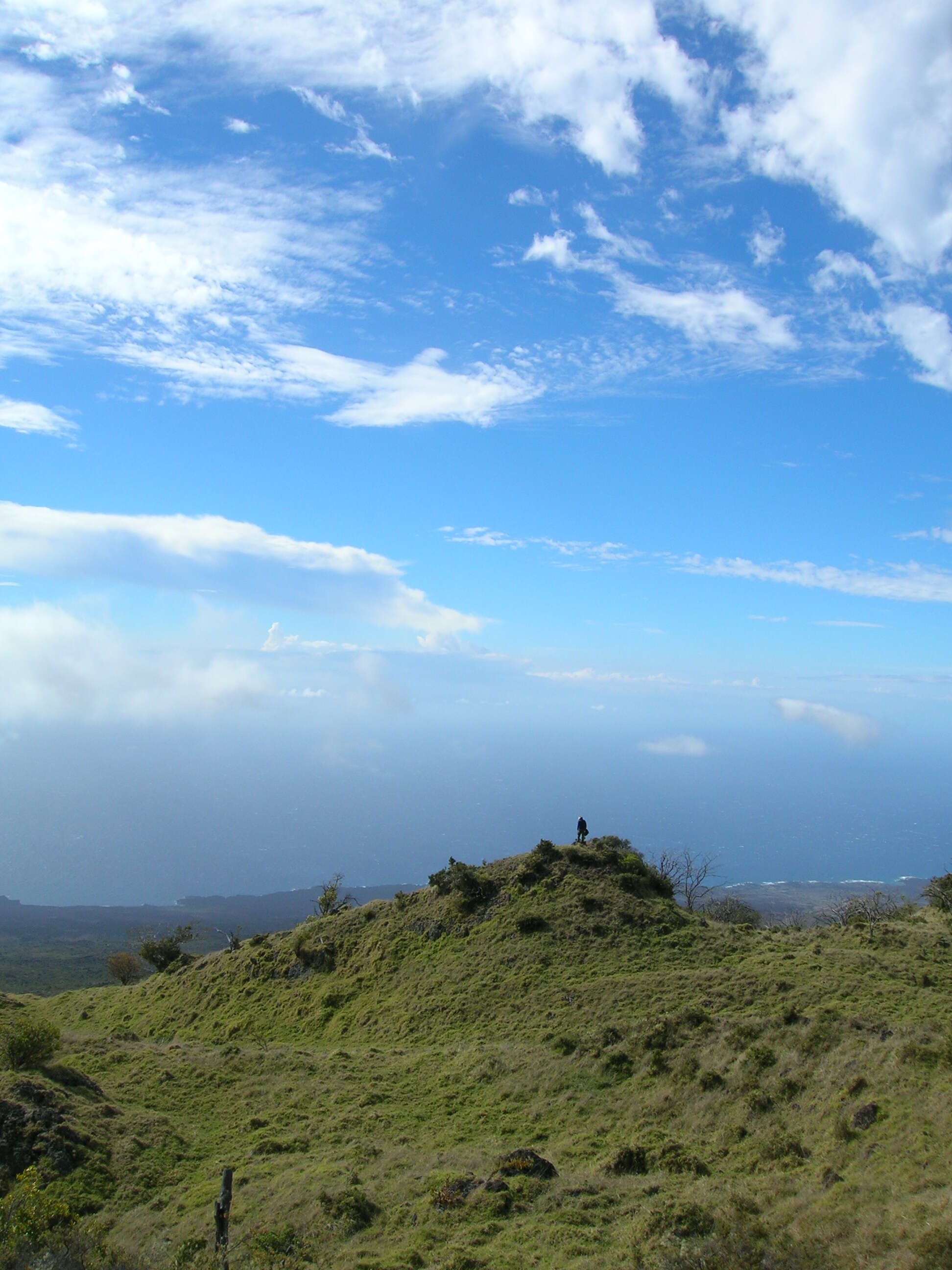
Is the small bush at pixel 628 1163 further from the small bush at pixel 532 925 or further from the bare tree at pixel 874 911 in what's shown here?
the bare tree at pixel 874 911

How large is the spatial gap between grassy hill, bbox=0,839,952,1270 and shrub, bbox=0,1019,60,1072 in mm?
1753

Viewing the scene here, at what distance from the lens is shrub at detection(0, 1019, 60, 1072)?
24.5 meters

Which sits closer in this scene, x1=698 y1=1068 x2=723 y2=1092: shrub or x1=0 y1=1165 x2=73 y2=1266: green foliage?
x1=0 y1=1165 x2=73 y2=1266: green foliage

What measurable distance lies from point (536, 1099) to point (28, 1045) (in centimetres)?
1828

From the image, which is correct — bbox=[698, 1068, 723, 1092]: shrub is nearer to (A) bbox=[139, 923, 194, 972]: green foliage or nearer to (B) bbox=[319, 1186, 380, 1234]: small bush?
(B) bbox=[319, 1186, 380, 1234]: small bush

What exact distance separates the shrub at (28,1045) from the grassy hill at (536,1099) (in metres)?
1.75

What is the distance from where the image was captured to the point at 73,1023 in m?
42.4

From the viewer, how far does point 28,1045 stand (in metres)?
24.7

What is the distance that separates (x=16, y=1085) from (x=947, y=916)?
145 ft

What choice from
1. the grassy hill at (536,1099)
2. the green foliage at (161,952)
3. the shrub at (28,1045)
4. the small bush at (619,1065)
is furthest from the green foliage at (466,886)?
the green foliage at (161,952)

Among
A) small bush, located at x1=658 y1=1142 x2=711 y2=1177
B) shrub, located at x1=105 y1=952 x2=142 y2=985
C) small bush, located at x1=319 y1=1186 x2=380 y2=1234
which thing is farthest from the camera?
shrub, located at x1=105 y1=952 x2=142 y2=985

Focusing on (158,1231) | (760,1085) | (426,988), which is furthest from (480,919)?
(158,1231)

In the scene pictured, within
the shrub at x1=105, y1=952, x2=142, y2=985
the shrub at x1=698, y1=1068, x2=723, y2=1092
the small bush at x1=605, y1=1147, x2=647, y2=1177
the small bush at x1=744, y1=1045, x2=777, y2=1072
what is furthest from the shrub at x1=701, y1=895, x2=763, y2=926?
the shrub at x1=105, y1=952, x2=142, y2=985

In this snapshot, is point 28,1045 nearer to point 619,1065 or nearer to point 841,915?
point 619,1065
